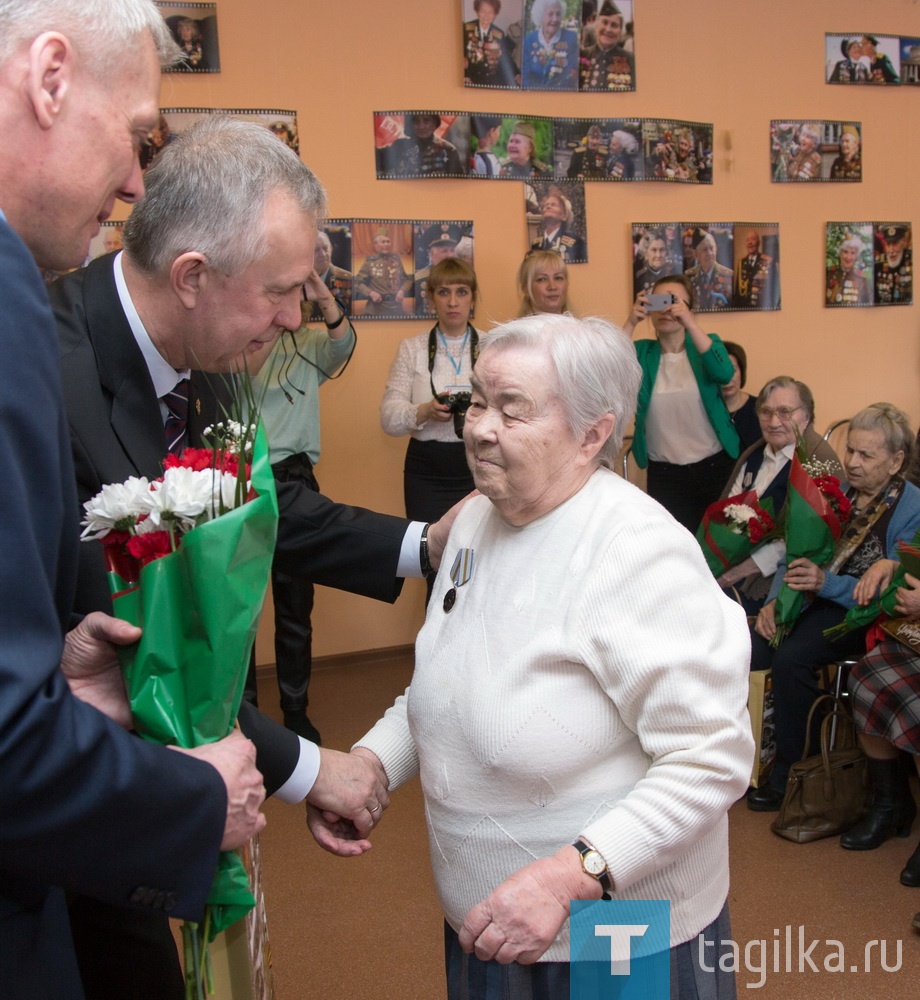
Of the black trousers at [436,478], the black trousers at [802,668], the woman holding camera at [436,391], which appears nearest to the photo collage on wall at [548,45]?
the woman holding camera at [436,391]

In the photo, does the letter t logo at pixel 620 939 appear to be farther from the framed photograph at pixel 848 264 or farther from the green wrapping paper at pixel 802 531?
the framed photograph at pixel 848 264

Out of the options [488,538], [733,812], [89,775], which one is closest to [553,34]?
[733,812]

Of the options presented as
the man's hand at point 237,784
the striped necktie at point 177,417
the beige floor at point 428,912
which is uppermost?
the striped necktie at point 177,417

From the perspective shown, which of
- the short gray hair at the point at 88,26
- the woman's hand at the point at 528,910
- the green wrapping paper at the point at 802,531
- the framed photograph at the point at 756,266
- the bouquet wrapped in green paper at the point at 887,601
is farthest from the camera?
the framed photograph at the point at 756,266

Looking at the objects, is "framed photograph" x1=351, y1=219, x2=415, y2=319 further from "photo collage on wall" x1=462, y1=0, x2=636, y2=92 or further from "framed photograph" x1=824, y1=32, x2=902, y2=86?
"framed photograph" x1=824, y1=32, x2=902, y2=86

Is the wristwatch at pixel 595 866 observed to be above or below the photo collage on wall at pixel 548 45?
below

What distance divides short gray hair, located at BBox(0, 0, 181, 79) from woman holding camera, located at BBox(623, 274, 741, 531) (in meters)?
4.22

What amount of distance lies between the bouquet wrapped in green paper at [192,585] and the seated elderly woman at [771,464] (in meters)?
3.18

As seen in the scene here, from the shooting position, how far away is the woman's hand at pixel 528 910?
53.4 inches

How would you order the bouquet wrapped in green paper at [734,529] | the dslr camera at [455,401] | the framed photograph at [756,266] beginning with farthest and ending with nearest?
1. the framed photograph at [756,266]
2. the dslr camera at [455,401]
3. the bouquet wrapped in green paper at [734,529]

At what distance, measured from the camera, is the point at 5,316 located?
93 cm

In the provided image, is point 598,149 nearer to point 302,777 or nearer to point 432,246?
point 432,246

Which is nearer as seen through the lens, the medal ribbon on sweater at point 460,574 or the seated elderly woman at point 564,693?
the seated elderly woman at point 564,693

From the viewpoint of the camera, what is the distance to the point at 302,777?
1688 mm
